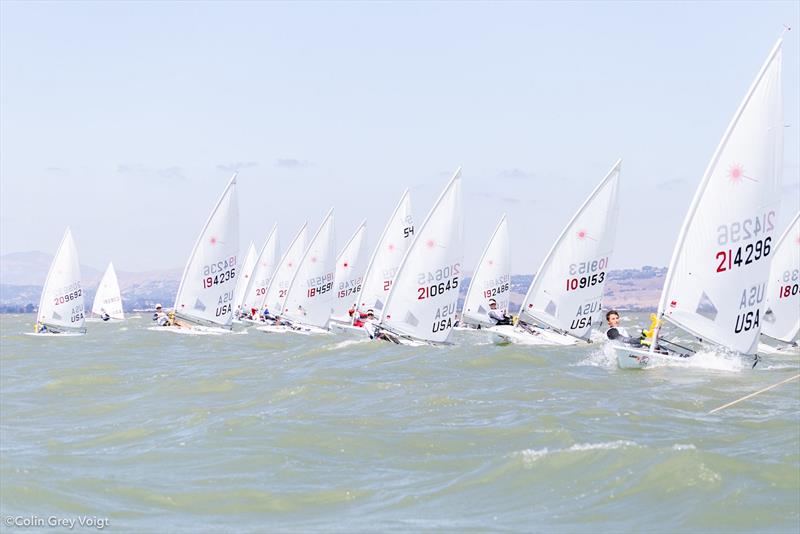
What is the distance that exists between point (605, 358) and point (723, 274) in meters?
4.73

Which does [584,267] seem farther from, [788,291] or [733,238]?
[733,238]

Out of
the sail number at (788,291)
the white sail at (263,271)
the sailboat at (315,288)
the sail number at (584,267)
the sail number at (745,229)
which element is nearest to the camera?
the sail number at (745,229)

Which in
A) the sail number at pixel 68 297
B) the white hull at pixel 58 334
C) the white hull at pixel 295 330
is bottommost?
the white hull at pixel 58 334

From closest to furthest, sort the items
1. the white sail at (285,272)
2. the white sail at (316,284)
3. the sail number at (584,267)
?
the sail number at (584,267)
the white sail at (316,284)
the white sail at (285,272)

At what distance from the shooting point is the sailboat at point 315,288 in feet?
159

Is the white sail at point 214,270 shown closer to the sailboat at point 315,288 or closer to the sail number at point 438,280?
the sailboat at point 315,288

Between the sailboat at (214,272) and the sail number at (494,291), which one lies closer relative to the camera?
the sailboat at (214,272)

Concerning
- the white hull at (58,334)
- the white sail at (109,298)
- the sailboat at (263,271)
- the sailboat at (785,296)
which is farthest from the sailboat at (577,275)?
the white sail at (109,298)

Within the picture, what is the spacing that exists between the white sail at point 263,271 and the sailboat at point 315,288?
19330 mm

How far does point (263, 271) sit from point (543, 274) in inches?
1551

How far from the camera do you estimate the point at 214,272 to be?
41594mm

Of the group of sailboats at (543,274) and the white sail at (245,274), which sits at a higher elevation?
the group of sailboats at (543,274)

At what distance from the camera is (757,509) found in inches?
398

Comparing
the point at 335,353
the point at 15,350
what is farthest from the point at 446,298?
the point at 15,350
